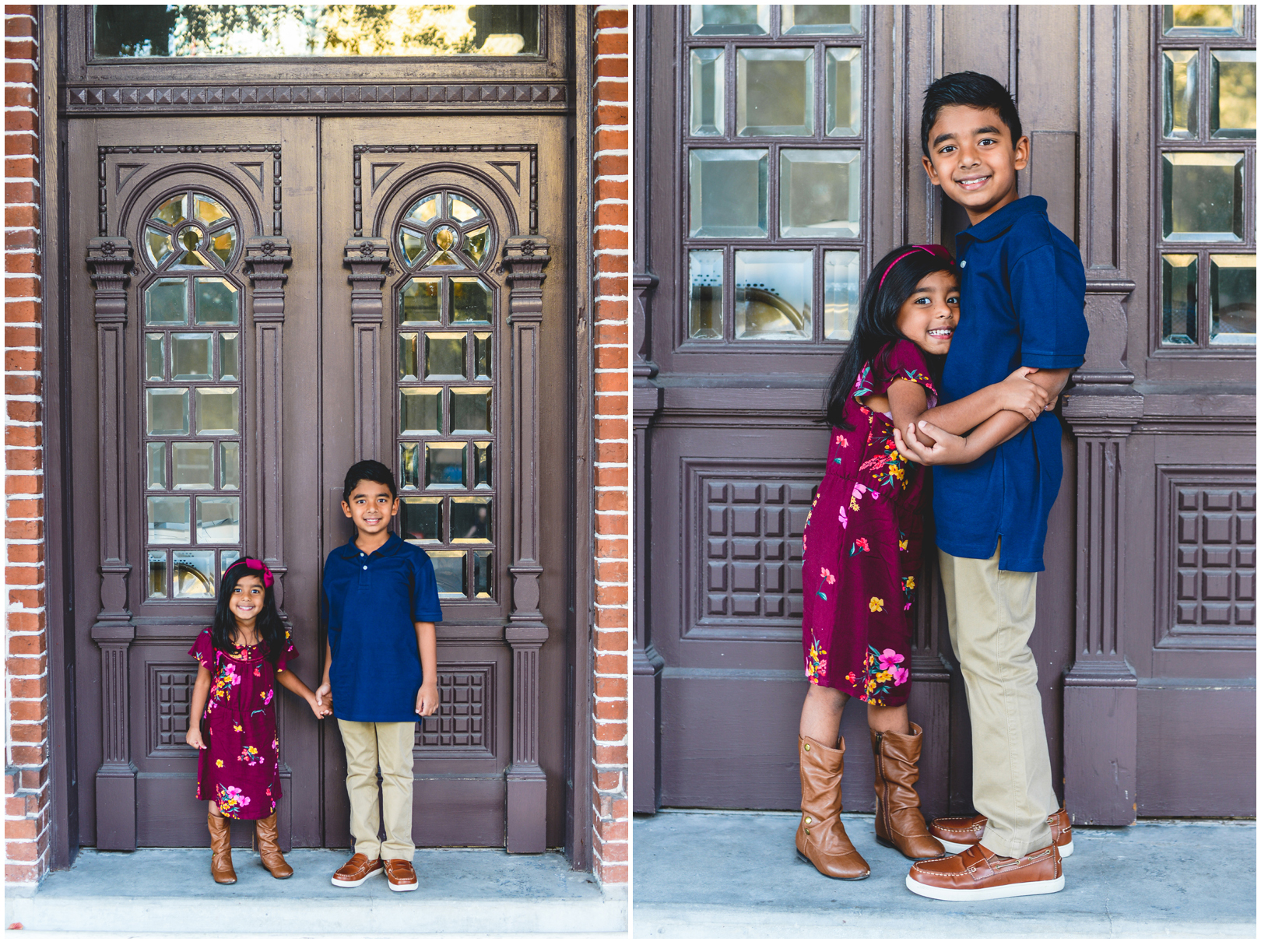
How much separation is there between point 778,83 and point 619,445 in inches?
58.9

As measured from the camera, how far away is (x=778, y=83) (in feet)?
12.5

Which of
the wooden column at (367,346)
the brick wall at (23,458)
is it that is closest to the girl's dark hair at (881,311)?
the wooden column at (367,346)

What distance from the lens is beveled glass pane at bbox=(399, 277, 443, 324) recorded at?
12.4 ft

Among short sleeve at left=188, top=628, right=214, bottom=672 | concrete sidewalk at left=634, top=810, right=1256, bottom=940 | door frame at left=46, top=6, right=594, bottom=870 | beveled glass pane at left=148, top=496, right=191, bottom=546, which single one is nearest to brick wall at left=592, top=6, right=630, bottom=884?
door frame at left=46, top=6, right=594, bottom=870

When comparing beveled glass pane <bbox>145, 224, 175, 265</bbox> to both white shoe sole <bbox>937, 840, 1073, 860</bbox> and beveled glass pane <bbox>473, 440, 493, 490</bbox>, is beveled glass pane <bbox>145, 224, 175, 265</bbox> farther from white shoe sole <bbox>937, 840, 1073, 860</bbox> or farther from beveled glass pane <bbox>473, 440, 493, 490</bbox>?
white shoe sole <bbox>937, 840, 1073, 860</bbox>

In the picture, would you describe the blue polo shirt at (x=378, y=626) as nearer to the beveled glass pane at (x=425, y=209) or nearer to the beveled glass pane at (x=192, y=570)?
the beveled glass pane at (x=192, y=570)

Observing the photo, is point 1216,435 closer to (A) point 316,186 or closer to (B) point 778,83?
(B) point 778,83

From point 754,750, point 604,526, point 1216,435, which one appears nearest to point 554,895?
point 754,750

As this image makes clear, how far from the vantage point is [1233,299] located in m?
3.79

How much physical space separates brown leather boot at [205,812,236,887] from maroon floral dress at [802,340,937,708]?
2093 mm

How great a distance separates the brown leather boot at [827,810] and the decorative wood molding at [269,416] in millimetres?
1956

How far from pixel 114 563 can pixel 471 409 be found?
142 centimetres

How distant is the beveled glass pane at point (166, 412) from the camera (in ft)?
12.5

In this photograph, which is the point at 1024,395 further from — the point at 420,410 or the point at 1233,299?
the point at 420,410
